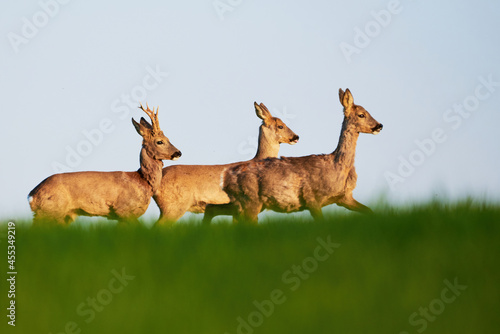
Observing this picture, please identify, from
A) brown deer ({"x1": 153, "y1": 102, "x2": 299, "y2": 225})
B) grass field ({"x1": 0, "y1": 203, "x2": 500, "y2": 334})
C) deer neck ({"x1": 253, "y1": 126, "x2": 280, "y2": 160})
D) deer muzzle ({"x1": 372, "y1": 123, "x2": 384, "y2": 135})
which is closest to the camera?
grass field ({"x1": 0, "y1": 203, "x2": 500, "y2": 334})

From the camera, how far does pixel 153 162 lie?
1282 cm

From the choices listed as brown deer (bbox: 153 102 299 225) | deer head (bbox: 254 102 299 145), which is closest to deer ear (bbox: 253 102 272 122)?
deer head (bbox: 254 102 299 145)

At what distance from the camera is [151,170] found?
12.7 m

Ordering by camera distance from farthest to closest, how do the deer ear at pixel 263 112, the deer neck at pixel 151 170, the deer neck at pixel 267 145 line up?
the deer ear at pixel 263 112
the deer neck at pixel 267 145
the deer neck at pixel 151 170

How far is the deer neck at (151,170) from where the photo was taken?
41.6 ft

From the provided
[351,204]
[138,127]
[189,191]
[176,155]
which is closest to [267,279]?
[351,204]

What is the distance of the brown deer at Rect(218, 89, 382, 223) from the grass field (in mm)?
3266

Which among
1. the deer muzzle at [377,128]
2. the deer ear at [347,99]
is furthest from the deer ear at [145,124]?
the deer muzzle at [377,128]

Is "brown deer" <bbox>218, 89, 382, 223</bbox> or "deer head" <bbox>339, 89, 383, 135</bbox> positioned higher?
"deer head" <bbox>339, 89, 383, 135</bbox>

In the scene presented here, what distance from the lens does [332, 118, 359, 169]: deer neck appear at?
42.3ft

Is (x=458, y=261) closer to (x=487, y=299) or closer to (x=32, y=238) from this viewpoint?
(x=487, y=299)

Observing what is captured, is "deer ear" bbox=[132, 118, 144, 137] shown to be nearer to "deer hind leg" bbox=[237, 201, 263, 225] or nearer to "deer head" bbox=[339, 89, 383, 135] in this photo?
"deer hind leg" bbox=[237, 201, 263, 225]

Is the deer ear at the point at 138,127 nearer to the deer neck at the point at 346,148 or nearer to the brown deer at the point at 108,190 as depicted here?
the brown deer at the point at 108,190

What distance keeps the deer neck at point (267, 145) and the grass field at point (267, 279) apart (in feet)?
18.2
